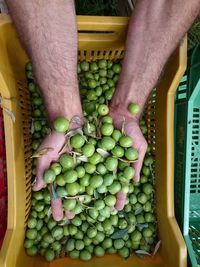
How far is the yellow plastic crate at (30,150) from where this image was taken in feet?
8.04

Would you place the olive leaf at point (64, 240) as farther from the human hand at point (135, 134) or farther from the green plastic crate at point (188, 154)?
the green plastic crate at point (188, 154)

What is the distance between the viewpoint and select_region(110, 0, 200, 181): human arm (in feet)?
8.36

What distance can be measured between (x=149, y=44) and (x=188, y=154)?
2.74ft

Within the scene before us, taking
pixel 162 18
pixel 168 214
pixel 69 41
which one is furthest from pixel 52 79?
pixel 168 214

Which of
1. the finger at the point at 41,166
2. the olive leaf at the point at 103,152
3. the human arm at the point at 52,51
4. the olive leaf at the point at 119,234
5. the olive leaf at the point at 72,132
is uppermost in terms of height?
the human arm at the point at 52,51

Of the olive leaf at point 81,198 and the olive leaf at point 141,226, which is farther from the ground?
the olive leaf at point 81,198

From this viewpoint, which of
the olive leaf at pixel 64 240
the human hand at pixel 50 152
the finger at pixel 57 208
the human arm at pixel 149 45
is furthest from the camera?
the olive leaf at pixel 64 240

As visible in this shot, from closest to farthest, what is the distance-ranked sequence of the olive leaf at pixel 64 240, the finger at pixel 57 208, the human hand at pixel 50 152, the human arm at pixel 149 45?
the human hand at pixel 50 152
the finger at pixel 57 208
the human arm at pixel 149 45
the olive leaf at pixel 64 240

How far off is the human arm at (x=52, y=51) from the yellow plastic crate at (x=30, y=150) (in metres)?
0.20

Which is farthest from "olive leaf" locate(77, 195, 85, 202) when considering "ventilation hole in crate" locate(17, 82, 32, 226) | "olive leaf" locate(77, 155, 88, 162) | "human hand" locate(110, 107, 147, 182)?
"ventilation hole in crate" locate(17, 82, 32, 226)

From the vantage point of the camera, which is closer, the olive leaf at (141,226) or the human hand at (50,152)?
the human hand at (50,152)

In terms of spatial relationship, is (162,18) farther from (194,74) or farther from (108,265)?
(108,265)

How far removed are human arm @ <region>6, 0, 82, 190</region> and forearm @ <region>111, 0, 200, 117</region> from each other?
40 centimetres

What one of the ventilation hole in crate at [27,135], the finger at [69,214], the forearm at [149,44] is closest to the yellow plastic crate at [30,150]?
the ventilation hole in crate at [27,135]
